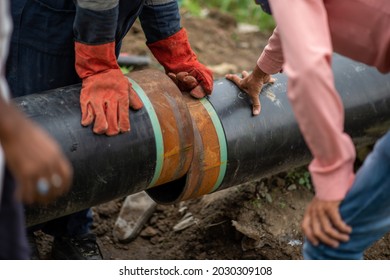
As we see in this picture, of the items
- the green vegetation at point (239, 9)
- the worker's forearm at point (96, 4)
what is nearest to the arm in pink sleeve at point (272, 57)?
the worker's forearm at point (96, 4)

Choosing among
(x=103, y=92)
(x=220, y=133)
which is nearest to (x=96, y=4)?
(x=103, y=92)

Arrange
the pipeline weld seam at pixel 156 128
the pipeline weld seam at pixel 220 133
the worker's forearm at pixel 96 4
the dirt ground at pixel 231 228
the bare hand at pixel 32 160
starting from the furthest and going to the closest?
the dirt ground at pixel 231 228, the pipeline weld seam at pixel 220 133, the pipeline weld seam at pixel 156 128, the worker's forearm at pixel 96 4, the bare hand at pixel 32 160

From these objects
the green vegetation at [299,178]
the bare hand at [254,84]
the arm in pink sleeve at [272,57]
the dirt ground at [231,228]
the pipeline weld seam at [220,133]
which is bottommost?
the dirt ground at [231,228]

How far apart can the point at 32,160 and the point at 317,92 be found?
29.7 inches

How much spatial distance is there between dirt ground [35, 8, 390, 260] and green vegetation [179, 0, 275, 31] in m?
2.33

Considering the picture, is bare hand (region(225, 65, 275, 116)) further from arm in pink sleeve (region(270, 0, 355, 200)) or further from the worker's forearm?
arm in pink sleeve (region(270, 0, 355, 200))

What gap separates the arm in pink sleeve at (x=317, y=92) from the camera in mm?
1902

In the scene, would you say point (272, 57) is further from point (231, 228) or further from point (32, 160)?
point (32, 160)

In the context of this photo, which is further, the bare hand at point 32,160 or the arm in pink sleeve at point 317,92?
the arm in pink sleeve at point 317,92

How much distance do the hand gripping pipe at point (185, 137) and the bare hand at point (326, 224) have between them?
33.7 inches

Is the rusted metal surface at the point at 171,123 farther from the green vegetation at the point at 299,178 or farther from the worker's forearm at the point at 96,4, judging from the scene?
the green vegetation at the point at 299,178

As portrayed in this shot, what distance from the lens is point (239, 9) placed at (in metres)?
6.24
